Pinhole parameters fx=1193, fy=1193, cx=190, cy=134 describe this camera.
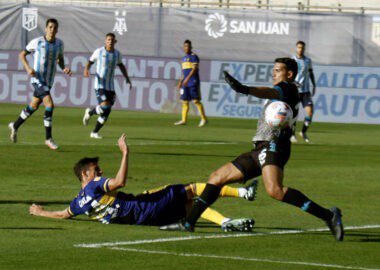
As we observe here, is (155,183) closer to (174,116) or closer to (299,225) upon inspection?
(299,225)

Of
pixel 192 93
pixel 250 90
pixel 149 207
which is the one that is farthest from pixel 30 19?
pixel 250 90

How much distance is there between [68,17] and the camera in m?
41.0

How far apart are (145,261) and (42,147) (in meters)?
12.5

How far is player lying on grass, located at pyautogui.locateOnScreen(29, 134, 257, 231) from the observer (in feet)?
39.8

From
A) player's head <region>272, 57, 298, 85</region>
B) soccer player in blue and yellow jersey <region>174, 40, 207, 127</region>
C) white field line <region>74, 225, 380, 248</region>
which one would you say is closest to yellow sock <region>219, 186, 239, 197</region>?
white field line <region>74, 225, 380, 248</region>

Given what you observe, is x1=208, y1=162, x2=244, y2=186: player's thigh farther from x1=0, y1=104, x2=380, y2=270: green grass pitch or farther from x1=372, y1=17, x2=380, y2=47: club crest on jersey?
x1=372, y1=17, x2=380, y2=47: club crest on jersey

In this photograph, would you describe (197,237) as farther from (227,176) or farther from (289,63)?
(289,63)

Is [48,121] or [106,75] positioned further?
[106,75]

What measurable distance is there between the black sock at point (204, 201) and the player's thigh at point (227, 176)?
2.5 inches

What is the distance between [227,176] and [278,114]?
2.74ft

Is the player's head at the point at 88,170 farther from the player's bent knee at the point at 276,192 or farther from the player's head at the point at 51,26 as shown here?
the player's head at the point at 51,26

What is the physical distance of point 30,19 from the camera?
41.3 meters

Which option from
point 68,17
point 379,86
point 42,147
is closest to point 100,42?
point 68,17

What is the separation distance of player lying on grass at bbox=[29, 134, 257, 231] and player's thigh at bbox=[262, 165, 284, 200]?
0.63 m
